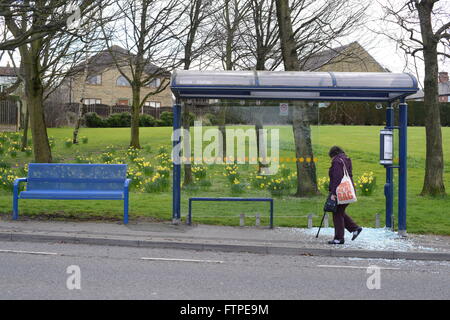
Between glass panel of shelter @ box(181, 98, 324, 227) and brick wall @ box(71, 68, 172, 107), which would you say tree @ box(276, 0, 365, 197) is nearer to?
glass panel of shelter @ box(181, 98, 324, 227)

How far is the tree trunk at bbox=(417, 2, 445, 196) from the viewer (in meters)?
13.6

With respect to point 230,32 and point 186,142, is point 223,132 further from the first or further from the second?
point 230,32

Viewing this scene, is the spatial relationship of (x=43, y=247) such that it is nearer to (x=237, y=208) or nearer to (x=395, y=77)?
(x=237, y=208)

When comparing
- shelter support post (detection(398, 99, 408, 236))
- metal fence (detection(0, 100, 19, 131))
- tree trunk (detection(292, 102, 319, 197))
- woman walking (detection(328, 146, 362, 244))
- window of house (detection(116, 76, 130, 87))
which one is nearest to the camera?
woman walking (detection(328, 146, 362, 244))

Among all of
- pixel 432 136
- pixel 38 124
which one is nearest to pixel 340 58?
pixel 432 136

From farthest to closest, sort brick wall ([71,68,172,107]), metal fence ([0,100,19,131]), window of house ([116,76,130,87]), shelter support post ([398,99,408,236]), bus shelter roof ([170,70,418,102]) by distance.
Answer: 1. window of house ([116,76,130,87])
2. brick wall ([71,68,172,107])
3. metal fence ([0,100,19,131])
4. shelter support post ([398,99,408,236])
5. bus shelter roof ([170,70,418,102])

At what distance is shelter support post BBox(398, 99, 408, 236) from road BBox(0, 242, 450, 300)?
1545mm

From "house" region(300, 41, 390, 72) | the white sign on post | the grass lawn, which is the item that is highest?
"house" region(300, 41, 390, 72)

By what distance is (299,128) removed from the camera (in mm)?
11250

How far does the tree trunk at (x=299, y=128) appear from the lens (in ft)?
35.8

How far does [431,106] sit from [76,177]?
8.32 m

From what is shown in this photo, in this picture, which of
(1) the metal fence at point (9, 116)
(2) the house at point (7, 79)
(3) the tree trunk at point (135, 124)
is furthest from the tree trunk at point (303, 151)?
(1) the metal fence at point (9, 116)

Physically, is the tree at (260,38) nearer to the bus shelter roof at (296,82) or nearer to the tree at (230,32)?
the tree at (230,32)

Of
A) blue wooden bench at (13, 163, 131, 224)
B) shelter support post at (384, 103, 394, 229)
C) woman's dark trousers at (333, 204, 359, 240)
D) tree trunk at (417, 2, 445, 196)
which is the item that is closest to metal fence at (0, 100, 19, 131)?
blue wooden bench at (13, 163, 131, 224)
